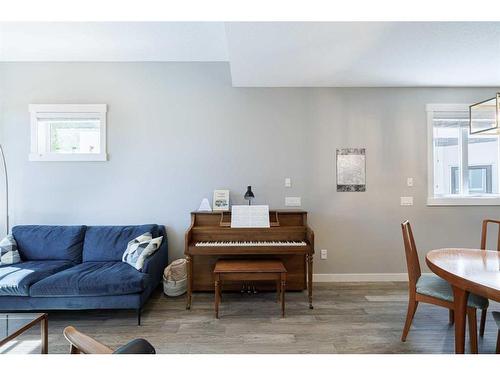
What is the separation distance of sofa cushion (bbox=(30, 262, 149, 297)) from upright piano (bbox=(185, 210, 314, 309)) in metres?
0.55

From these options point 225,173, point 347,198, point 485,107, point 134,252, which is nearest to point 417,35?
point 485,107

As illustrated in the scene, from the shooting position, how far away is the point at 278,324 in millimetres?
2377

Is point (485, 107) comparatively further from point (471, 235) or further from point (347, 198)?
point (471, 235)

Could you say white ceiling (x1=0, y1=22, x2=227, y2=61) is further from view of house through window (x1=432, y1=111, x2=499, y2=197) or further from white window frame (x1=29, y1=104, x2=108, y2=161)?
view of house through window (x1=432, y1=111, x2=499, y2=197)

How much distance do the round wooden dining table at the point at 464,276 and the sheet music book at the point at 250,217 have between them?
60.2 inches

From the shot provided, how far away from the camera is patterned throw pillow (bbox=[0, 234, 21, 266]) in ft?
9.07

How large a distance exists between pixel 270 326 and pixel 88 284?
1.66 meters

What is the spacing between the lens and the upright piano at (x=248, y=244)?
8.84ft

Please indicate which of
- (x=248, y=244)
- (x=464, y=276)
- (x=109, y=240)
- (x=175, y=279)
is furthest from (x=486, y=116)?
(x=109, y=240)

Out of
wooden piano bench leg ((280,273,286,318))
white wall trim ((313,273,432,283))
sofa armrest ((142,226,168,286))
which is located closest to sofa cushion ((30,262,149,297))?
sofa armrest ((142,226,168,286))

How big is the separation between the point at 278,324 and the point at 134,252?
1.61 metres

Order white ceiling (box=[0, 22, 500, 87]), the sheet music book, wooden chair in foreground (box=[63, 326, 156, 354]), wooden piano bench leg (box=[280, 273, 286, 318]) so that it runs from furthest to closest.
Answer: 1. the sheet music book
2. wooden piano bench leg (box=[280, 273, 286, 318])
3. white ceiling (box=[0, 22, 500, 87])
4. wooden chair in foreground (box=[63, 326, 156, 354])

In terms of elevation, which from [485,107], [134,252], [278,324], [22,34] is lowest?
[278,324]
